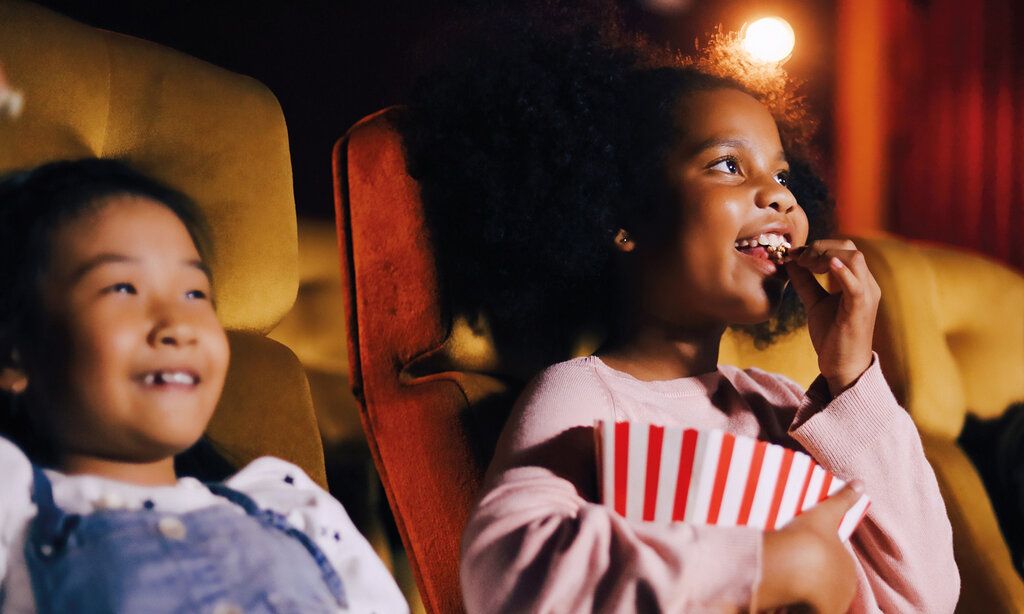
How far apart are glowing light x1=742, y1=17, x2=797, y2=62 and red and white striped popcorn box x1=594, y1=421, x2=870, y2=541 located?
37.6 inches

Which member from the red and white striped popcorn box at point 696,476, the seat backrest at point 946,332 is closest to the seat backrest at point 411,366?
the red and white striped popcorn box at point 696,476

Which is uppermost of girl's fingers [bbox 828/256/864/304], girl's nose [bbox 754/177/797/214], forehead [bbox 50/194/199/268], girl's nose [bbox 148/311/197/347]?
forehead [bbox 50/194/199/268]

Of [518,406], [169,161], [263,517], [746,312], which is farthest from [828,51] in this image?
[263,517]

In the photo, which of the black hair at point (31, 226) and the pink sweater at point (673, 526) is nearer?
the black hair at point (31, 226)

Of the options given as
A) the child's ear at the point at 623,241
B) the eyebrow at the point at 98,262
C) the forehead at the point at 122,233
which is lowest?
the child's ear at the point at 623,241

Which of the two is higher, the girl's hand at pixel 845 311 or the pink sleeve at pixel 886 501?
the girl's hand at pixel 845 311

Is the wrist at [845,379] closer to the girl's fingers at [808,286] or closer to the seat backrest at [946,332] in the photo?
the girl's fingers at [808,286]

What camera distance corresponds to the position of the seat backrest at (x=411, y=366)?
0.85 meters

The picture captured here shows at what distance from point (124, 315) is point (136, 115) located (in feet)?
0.84

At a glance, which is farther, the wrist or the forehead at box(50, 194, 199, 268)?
the wrist

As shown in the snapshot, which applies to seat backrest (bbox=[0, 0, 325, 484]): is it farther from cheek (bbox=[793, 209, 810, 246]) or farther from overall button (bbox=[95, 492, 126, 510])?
cheek (bbox=[793, 209, 810, 246])

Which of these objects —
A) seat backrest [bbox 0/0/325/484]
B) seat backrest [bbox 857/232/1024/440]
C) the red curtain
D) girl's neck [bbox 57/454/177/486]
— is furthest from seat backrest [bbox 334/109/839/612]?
the red curtain

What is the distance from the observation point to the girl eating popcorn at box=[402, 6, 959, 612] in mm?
772

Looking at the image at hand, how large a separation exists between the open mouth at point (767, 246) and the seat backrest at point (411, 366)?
0.26 m
